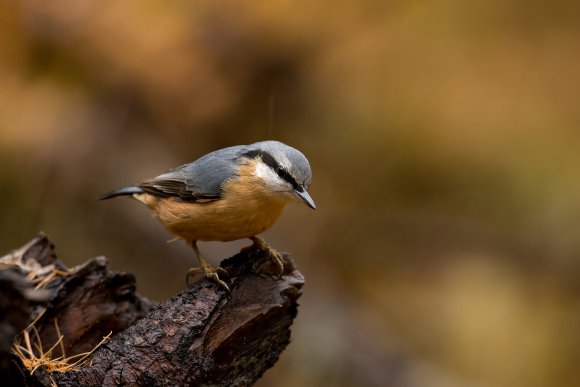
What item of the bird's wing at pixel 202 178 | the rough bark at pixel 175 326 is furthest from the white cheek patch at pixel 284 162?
→ the rough bark at pixel 175 326

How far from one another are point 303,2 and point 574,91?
251 cm

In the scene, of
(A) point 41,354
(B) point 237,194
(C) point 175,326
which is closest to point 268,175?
(B) point 237,194

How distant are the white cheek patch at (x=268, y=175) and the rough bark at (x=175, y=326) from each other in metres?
0.34

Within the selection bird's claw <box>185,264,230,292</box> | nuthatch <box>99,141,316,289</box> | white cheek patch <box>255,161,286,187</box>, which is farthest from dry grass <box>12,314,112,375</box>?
white cheek patch <box>255,161,286,187</box>

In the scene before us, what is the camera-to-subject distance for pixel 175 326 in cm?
273

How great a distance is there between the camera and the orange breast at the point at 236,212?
3.26 meters

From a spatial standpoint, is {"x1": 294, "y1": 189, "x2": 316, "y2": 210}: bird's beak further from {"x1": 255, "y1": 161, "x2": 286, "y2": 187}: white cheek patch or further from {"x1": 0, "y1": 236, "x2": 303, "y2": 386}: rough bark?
{"x1": 0, "y1": 236, "x2": 303, "y2": 386}: rough bark

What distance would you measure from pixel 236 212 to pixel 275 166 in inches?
11.1

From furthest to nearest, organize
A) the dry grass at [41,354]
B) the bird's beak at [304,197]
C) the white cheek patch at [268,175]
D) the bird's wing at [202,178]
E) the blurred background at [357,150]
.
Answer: the blurred background at [357,150], the bird's wing at [202,178], the white cheek patch at [268,175], the bird's beak at [304,197], the dry grass at [41,354]

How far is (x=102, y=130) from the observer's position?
6.31 meters

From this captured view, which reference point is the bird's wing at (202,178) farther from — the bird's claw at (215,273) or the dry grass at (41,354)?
the dry grass at (41,354)

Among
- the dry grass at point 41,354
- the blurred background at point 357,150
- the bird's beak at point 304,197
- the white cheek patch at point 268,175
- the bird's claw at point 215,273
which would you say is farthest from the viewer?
the blurred background at point 357,150

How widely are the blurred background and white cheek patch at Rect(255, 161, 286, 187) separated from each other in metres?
2.74

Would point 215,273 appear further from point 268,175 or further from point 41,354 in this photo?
point 41,354
